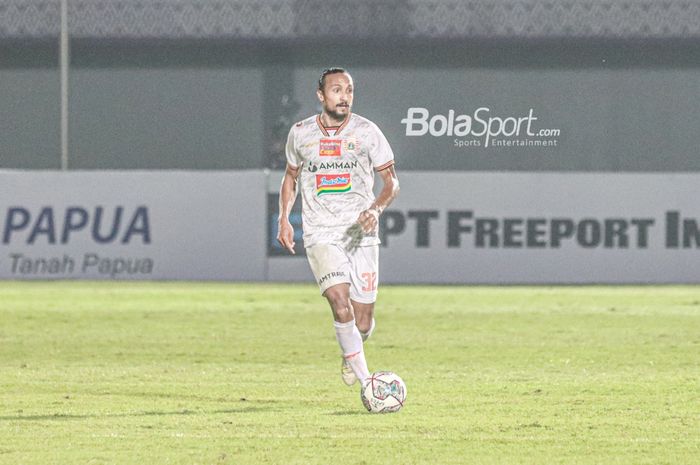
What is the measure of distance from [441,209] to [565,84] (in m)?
2.62

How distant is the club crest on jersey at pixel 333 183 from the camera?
994cm

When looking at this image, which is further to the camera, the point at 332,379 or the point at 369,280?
the point at 332,379

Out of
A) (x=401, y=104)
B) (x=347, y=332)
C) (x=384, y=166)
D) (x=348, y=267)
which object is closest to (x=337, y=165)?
(x=384, y=166)

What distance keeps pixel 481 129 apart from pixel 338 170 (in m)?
13.0

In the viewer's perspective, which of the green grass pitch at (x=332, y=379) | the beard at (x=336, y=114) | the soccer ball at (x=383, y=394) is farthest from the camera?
the beard at (x=336, y=114)

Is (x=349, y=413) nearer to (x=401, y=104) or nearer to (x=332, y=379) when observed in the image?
(x=332, y=379)

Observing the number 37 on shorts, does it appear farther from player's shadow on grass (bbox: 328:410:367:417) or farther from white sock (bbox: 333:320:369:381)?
player's shadow on grass (bbox: 328:410:367:417)

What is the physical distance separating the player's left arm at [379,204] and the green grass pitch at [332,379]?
3.30 ft

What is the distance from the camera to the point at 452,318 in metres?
17.4

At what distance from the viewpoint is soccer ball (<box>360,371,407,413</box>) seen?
948 cm

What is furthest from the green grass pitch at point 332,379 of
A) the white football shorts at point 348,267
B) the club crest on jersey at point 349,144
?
the club crest on jersey at point 349,144

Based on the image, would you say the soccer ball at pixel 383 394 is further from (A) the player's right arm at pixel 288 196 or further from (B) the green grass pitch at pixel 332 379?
(A) the player's right arm at pixel 288 196

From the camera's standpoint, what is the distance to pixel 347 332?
979cm

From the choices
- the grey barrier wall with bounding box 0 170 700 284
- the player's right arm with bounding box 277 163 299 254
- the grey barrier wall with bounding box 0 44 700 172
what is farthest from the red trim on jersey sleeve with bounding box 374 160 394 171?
the grey barrier wall with bounding box 0 44 700 172
